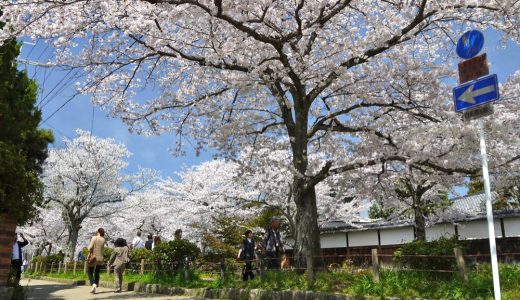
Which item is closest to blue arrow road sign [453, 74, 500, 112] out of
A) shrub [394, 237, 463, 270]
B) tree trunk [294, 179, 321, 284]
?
shrub [394, 237, 463, 270]

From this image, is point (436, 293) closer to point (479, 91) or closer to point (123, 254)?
point (479, 91)

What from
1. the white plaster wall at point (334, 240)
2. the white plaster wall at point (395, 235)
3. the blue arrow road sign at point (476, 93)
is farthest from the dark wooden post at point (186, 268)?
the white plaster wall at point (334, 240)

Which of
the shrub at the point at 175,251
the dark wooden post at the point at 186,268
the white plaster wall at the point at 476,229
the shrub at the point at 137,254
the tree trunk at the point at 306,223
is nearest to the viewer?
the tree trunk at the point at 306,223

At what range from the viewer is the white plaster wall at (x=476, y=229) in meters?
20.2

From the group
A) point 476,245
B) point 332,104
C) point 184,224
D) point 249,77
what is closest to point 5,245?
point 249,77

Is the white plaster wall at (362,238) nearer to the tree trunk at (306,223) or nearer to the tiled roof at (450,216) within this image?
the tiled roof at (450,216)

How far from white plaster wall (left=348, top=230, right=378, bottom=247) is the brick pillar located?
19866 mm

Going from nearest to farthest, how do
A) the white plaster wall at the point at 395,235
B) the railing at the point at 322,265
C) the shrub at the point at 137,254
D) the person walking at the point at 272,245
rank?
1. the railing at the point at 322,265
2. the person walking at the point at 272,245
3. the shrub at the point at 137,254
4. the white plaster wall at the point at 395,235

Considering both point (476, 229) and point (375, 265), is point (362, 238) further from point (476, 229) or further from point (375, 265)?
point (375, 265)

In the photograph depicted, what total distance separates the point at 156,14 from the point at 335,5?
337 centimetres

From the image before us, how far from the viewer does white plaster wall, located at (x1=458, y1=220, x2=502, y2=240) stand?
66.2ft

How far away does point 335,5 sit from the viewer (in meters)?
8.55

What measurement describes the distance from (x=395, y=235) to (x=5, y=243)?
19871mm

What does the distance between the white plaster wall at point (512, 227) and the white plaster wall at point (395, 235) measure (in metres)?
4.27
